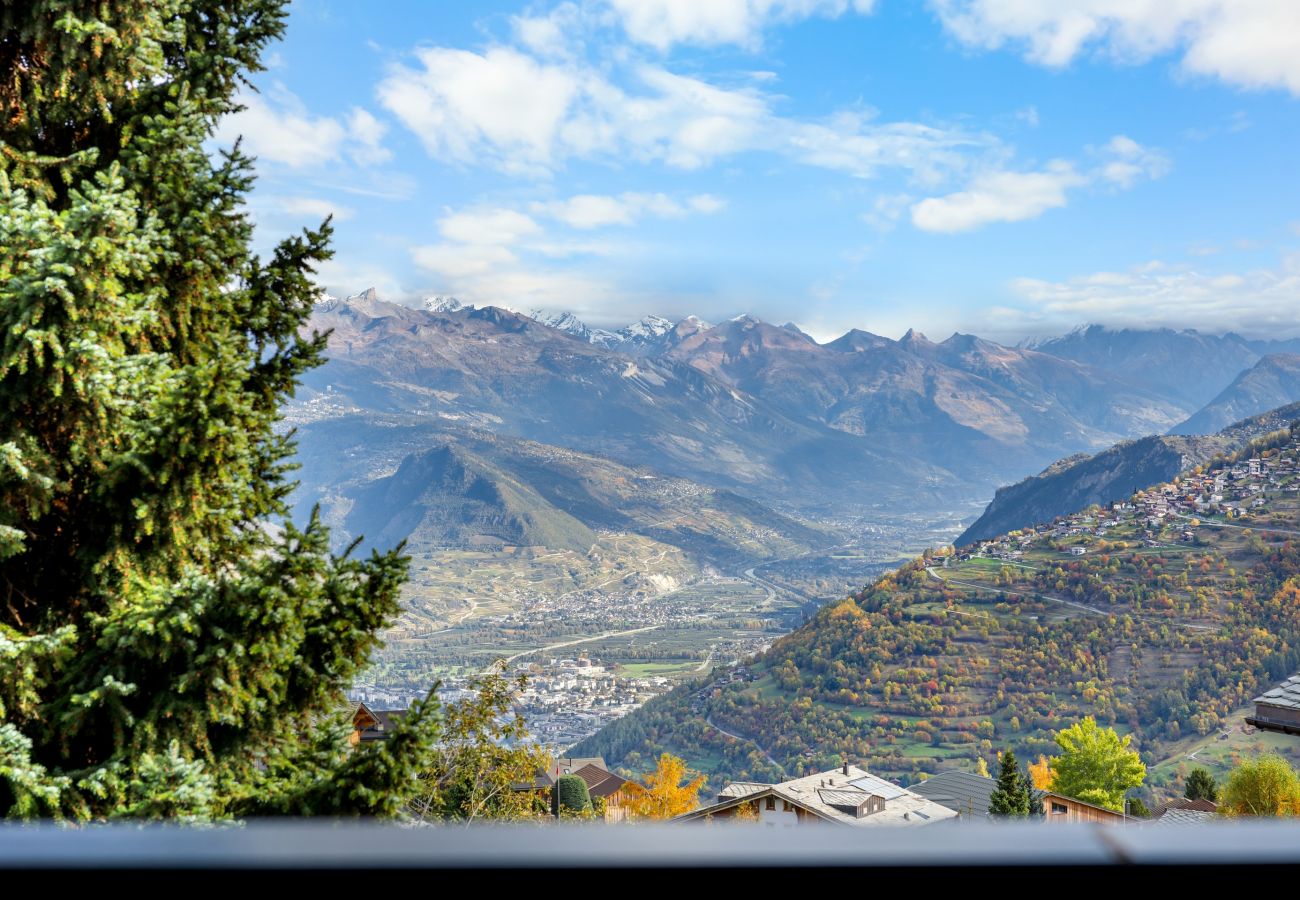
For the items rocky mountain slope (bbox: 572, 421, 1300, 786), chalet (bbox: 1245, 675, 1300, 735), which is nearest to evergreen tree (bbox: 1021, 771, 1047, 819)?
chalet (bbox: 1245, 675, 1300, 735)

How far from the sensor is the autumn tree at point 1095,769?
35.4 m

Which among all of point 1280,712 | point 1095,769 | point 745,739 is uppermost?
point 1280,712

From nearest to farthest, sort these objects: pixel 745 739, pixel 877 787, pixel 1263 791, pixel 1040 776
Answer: pixel 1263 791, pixel 877 787, pixel 1040 776, pixel 745 739

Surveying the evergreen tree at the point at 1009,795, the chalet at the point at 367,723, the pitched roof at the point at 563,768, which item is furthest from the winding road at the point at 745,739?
the chalet at the point at 367,723

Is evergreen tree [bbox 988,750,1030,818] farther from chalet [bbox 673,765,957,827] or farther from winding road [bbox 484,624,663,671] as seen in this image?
winding road [bbox 484,624,663,671]

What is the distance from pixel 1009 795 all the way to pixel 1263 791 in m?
6.16

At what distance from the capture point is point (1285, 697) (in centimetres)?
1335

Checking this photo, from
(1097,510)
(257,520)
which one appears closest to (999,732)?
(1097,510)

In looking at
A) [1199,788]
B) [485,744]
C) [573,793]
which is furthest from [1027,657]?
[485,744]

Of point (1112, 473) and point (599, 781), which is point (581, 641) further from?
point (599, 781)

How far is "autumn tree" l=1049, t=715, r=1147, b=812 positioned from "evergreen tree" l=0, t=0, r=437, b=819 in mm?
35706

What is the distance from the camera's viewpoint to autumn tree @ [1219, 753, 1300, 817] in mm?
24266

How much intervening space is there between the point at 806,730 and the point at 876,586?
30.6m

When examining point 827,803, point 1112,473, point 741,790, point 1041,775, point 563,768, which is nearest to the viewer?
point 827,803
